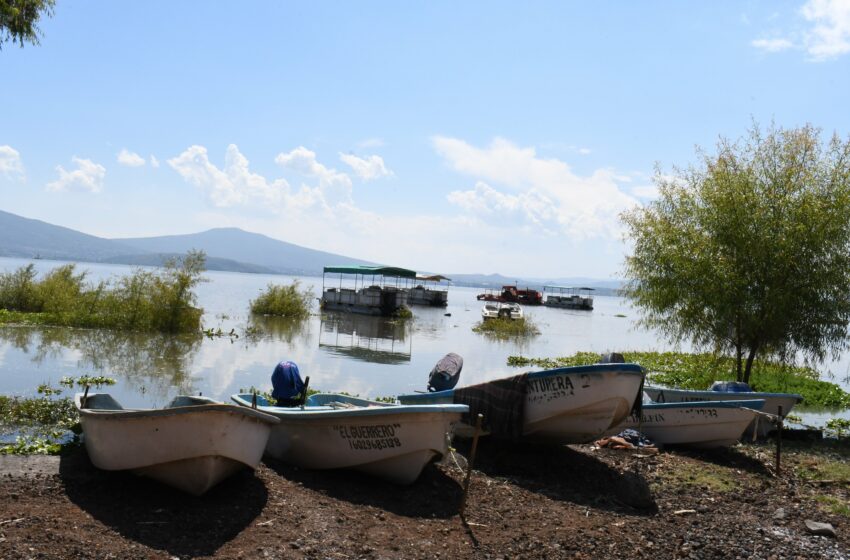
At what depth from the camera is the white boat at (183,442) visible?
8.04 meters

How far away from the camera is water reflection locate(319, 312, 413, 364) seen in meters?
28.9

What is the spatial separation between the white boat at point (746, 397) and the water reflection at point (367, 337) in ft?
42.7

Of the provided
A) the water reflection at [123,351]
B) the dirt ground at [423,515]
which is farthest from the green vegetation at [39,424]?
the water reflection at [123,351]

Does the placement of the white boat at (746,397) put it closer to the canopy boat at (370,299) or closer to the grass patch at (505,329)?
the grass patch at (505,329)

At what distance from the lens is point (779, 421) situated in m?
12.4

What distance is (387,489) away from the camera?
9.62 meters

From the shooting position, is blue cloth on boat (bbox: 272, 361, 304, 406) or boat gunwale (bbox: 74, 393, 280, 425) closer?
boat gunwale (bbox: 74, 393, 280, 425)

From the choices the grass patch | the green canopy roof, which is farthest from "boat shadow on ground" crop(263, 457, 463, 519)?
the green canopy roof

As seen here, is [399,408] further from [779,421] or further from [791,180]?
[791,180]

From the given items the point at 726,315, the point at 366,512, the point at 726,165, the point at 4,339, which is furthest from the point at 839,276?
the point at 4,339

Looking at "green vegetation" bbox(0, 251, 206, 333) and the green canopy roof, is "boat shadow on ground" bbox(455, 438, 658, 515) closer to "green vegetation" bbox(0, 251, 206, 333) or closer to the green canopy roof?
"green vegetation" bbox(0, 251, 206, 333)

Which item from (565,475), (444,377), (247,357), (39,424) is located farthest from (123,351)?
(565,475)

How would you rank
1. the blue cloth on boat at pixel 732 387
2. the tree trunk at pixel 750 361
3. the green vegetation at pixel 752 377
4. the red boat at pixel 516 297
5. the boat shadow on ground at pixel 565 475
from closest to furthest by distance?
1. the boat shadow on ground at pixel 565 475
2. the blue cloth on boat at pixel 732 387
3. the tree trunk at pixel 750 361
4. the green vegetation at pixel 752 377
5. the red boat at pixel 516 297

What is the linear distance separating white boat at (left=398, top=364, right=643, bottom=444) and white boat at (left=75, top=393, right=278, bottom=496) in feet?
15.0
